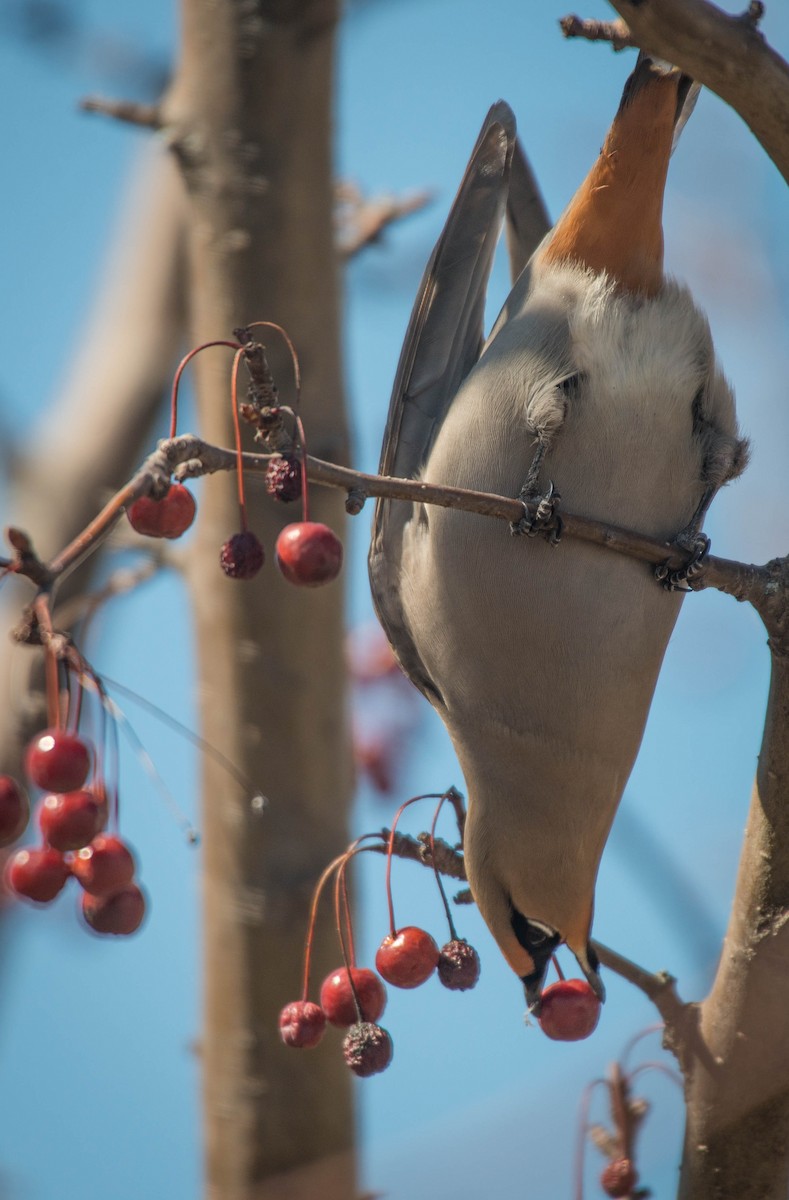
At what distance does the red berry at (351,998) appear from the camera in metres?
2.37

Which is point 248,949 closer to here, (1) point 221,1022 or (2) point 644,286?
(1) point 221,1022

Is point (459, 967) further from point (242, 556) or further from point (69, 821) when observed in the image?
point (242, 556)

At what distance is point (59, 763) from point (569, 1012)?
1120mm

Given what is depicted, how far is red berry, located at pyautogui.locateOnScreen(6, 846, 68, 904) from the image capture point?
6.88ft

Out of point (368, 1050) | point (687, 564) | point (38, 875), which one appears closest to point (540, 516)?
point (687, 564)

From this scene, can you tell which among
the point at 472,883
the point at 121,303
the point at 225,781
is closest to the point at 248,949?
the point at 225,781

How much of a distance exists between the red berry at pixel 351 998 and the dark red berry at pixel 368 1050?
11 cm

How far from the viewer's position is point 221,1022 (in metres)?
3.26

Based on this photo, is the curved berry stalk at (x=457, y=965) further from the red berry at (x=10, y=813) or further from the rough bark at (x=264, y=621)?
the rough bark at (x=264, y=621)

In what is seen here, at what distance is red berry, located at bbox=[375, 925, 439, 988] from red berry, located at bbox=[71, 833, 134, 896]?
505 mm

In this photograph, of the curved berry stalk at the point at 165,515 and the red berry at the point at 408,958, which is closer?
the curved berry stalk at the point at 165,515

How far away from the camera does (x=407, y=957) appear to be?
2328 millimetres

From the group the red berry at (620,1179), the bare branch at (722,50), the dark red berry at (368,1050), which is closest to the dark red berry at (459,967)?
the dark red berry at (368,1050)

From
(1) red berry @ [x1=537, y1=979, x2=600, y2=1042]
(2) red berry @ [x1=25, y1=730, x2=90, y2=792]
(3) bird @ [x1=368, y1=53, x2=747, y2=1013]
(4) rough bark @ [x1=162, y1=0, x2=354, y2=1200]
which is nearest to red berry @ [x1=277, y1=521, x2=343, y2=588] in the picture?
(2) red berry @ [x1=25, y1=730, x2=90, y2=792]
